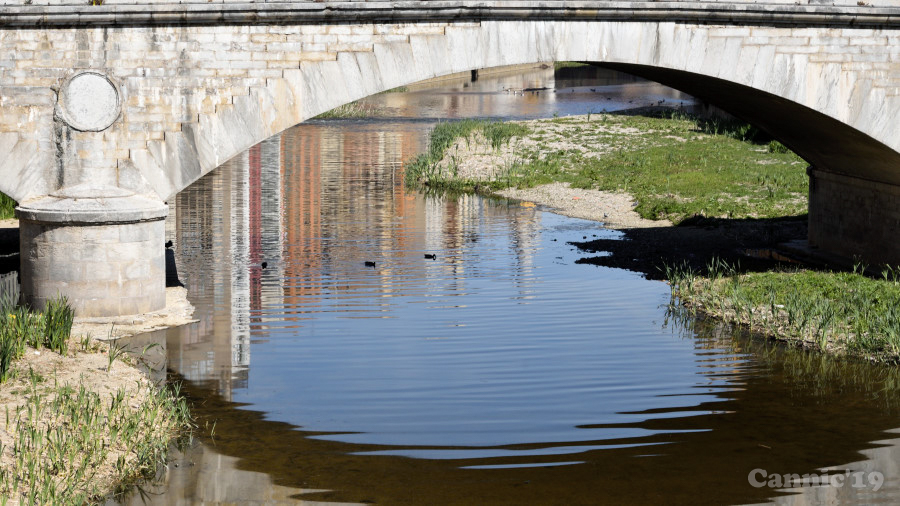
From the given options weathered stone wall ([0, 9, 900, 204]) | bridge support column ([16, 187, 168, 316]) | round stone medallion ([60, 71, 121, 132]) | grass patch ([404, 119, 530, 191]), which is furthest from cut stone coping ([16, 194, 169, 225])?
grass patch ([404, 119, 530, 191])

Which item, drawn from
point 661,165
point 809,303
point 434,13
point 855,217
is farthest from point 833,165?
point 661,165

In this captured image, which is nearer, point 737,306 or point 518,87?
point 737,306

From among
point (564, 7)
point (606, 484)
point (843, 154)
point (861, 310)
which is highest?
point (564, 7)

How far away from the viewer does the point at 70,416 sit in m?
9.68

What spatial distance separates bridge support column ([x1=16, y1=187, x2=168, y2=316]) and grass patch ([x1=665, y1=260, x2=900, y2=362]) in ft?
23.1

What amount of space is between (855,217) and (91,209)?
1071 cm

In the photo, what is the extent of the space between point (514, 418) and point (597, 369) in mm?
1877

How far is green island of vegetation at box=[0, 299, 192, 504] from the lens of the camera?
8594 mm


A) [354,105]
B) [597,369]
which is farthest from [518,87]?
[597,369]

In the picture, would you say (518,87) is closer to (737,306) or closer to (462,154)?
(462,154)

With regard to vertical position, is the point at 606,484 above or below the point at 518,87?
below

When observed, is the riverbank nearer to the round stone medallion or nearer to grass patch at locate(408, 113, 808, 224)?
grass patch at locate(408, 113, 808, 224)

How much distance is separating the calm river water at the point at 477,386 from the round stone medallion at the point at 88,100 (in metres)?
2.67

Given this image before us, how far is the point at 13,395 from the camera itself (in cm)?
1008
